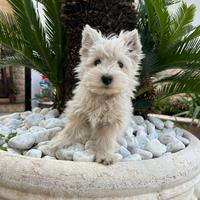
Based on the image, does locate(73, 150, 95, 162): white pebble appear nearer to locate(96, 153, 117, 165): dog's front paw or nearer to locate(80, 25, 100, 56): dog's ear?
locate(96, 153, 117, 165): dog's front paw

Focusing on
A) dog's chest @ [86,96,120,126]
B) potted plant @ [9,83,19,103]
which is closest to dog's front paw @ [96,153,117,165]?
dog's chest @ [86,96,120,126]

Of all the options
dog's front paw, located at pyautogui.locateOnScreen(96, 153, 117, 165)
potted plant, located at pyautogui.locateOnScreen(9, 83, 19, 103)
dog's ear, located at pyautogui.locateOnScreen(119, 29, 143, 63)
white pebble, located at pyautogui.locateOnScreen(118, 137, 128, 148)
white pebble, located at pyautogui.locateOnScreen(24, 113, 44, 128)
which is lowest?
potted plant, located at pyautogui.locateOnScreen(9, 83, 19, 103)

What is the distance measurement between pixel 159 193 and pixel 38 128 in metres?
0.95

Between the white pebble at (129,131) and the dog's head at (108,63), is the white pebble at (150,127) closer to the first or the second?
the white pebble at (129,131)

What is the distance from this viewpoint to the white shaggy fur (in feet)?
5.22

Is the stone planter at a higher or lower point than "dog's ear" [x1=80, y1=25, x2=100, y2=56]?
lower

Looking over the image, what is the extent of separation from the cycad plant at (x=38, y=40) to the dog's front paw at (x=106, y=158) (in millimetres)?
1123

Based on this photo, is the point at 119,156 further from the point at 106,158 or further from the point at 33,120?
the point at 33,120

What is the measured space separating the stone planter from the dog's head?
1.36 feet

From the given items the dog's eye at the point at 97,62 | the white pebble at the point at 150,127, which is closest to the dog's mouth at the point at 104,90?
the dog's eye at the point at 97,62

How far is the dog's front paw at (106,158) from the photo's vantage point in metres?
1.56

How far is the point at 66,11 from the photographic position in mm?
2258

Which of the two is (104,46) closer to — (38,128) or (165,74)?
(38,128)

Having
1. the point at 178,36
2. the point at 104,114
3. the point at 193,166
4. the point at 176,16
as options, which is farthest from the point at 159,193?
the point at 176,16
